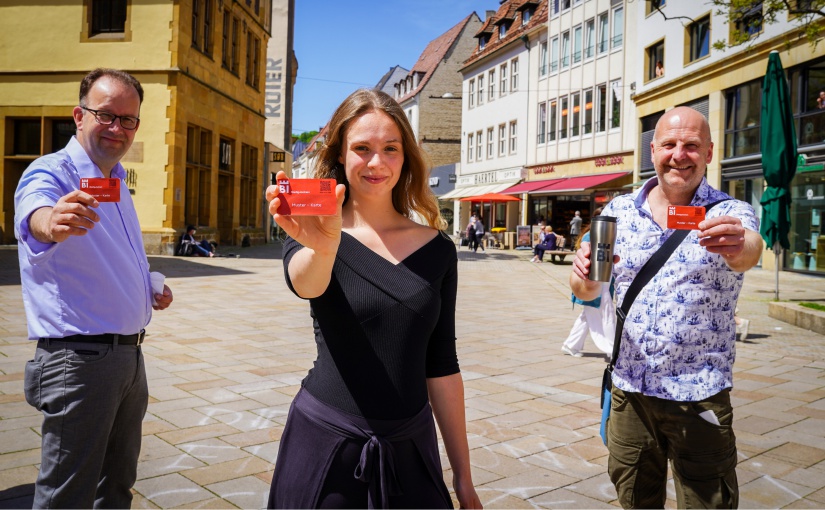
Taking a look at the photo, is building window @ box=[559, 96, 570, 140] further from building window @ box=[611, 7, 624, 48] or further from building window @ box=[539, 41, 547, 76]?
building window @ box=[611, 7, 624, 48]

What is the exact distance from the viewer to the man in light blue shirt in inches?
103

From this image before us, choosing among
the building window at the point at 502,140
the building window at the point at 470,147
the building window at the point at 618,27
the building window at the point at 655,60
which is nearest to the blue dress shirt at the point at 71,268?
the building window at the point at 655,60

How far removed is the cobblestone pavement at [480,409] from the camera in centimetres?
419

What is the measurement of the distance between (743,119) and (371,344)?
78.9 feet

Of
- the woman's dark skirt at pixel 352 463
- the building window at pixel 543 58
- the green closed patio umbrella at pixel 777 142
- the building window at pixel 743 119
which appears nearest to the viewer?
the woman's dark skirt at pixel 352 463

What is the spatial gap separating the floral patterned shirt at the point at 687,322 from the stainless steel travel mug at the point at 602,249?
27 cm

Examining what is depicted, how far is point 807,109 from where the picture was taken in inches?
788

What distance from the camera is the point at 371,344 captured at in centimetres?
219

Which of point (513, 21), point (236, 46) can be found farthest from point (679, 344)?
point (513, 21)

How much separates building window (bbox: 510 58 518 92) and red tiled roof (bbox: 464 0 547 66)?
1279 millimetres

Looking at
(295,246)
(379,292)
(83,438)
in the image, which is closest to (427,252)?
(379,292)

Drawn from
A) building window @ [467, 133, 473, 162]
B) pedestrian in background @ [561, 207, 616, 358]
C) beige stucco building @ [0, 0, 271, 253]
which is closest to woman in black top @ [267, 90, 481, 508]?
pedestrian in background @ [561, 207, 616, 358]

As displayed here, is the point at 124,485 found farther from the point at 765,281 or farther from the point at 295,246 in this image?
the point at 765,281

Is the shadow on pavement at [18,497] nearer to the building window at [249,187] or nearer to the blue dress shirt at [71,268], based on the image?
the blue dress shirt at [71,268]
